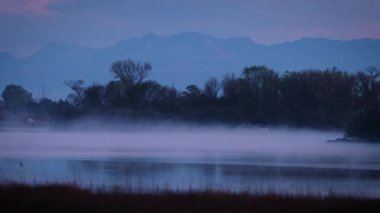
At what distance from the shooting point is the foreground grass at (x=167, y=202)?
13.5 m

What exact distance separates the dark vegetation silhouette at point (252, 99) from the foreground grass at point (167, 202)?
58.9 metres

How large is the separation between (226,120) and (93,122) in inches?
795

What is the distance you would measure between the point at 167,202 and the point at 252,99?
6575cm

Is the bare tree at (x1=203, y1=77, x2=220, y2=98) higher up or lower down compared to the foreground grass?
higher up

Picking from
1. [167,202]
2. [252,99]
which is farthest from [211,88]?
[167,202]

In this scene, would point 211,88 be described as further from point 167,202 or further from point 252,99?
point 167,202

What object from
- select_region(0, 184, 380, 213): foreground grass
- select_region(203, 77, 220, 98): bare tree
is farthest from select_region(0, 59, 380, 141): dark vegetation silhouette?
select_region(0, 184, 380, 213): foreground grass

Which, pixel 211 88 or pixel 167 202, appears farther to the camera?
pixel 211 88

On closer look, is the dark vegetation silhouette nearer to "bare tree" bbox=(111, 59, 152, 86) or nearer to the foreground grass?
"bare tree" bbox=(111, 59, 152, 86)

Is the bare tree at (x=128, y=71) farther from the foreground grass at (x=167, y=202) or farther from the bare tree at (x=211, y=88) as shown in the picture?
the foreground grass at (x=167, y=202)

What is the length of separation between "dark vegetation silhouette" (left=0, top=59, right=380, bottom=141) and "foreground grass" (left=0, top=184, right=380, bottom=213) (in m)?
58.9

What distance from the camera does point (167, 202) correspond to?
14.0 metres

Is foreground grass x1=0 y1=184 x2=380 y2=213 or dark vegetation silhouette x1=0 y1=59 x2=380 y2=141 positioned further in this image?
dark vegetation silhouette x1=0 y1=59 x2=380 y2=141

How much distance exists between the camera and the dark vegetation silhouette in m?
76.7
